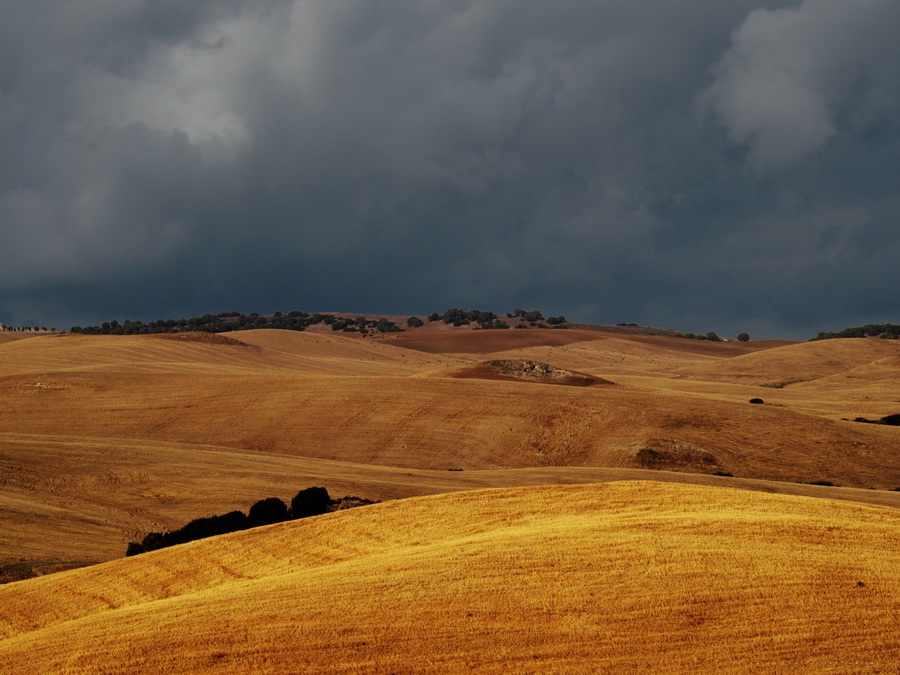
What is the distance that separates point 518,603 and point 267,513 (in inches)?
585

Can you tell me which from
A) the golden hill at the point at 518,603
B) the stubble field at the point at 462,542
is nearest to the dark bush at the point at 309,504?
the stubble field at the point at 462,542

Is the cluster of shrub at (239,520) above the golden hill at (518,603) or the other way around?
the other way around

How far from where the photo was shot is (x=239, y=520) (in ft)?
86.4

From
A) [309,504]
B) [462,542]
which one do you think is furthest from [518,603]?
[309,504]

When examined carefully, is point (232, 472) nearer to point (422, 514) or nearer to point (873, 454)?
point (422, 514)

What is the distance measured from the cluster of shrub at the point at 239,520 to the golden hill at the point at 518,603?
5.45m

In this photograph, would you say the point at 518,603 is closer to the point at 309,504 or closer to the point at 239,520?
the point at 239,520

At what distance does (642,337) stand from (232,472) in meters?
140

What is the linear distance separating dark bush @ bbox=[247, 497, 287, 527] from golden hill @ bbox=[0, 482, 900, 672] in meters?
7.43

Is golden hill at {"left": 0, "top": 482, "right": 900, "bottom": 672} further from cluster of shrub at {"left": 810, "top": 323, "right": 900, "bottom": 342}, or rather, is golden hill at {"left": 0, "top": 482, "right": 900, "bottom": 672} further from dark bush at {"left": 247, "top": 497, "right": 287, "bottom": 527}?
cluster of shrub at {"left": 810, "top": 323, "right": 900, "bottom": 342}

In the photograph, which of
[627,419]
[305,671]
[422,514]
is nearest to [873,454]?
[627,419]

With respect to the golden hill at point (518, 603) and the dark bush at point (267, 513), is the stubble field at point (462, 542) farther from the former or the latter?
the dark bush at point (267, 513)

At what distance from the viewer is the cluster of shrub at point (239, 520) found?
80.1ft

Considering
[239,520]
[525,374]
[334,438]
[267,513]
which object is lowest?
[334,438]
